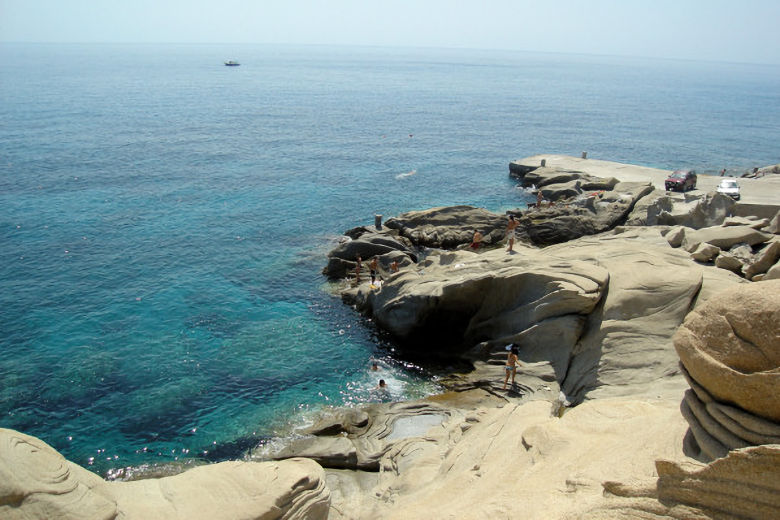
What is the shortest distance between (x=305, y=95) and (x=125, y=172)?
86745 mm

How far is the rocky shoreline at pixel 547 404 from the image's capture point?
11297 millimetres

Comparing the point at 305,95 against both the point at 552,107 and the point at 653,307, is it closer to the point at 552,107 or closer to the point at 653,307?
the point at 552,107

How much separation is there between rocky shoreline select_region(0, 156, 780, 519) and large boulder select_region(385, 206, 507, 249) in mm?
249

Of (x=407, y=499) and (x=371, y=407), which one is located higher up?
(x=407, y=499)

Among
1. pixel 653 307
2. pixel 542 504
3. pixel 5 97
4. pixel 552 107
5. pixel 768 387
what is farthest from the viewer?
pixel 552 107

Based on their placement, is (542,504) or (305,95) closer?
(542,504)

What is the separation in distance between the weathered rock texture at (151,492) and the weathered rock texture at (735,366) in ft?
30.7

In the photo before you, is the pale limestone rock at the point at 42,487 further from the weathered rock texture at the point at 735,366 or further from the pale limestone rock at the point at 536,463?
the weathered rock texture at the point at 735,366

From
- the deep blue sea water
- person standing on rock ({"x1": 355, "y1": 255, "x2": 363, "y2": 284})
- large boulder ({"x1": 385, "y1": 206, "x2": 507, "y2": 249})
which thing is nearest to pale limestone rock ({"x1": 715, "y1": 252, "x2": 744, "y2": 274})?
the deep blue sea water

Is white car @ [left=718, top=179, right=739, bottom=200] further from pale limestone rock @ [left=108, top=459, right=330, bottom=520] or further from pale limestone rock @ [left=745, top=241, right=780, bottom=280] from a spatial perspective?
pale limestone rock @ [left=108, top=459, right=330, bottom=520]

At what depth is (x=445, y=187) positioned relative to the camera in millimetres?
66250

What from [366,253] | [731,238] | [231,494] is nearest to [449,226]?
[366,253]

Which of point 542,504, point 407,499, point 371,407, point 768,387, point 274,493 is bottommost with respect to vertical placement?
point 371,407

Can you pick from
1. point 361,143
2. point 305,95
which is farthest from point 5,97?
point 361,143
